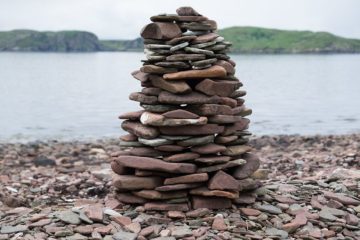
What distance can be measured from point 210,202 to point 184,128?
1.45 metres

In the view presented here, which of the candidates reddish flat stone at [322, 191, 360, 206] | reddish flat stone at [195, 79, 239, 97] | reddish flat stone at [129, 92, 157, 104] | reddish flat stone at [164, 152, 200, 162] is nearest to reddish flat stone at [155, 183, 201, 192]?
reddish flat stone at [164, 152, 200, 162]

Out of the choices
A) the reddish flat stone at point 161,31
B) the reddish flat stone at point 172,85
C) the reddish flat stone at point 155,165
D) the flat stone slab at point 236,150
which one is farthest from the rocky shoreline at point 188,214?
the reddish flat stone at point 161,31

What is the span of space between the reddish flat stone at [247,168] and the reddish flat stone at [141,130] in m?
1.72

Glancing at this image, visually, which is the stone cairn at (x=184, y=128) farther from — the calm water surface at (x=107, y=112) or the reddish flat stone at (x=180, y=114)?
the calm water surface at (x=107, y=112)

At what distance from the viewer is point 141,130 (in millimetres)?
10961

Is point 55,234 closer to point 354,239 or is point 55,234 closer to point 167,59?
point 167,59

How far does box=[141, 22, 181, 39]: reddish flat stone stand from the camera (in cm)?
1104

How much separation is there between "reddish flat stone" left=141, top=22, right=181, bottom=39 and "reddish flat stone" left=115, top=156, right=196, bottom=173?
91.7 inches

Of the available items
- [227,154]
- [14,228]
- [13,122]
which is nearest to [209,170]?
[227,154]

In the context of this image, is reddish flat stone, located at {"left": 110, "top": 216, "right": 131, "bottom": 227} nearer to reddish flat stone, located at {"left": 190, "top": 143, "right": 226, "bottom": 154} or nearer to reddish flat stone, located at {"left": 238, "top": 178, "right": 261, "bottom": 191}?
reddish flat stone, located at {"left": 190, "top": 143, "right": 226, "bottom": 154}

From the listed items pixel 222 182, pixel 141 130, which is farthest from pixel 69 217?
pixel 222 182

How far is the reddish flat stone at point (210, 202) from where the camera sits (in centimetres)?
1077

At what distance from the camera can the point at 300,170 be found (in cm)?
1717

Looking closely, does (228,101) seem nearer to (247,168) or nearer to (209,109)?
(209,109)
